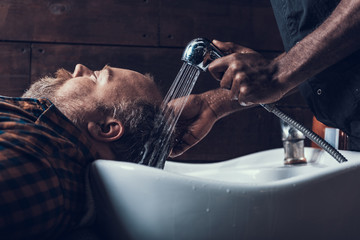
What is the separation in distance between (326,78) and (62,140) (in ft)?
1.93

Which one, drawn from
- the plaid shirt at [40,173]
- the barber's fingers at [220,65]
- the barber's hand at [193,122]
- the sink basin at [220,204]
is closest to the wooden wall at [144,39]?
the barber's hand at [193,122]

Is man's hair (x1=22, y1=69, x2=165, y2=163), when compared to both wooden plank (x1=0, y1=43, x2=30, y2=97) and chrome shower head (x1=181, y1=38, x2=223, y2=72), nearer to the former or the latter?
chrome shower head (x1=181, y1=38, x2=223, y2=72)

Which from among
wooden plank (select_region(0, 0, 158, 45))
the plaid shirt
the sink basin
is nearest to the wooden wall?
wooden plank (select_region(0, 0, 158, 45))

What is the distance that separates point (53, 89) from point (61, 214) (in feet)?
1.27

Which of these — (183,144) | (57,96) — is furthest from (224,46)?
(57,96)

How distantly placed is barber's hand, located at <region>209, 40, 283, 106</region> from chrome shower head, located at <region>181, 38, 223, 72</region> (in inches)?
2.1

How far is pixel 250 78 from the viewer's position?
2.59 ft

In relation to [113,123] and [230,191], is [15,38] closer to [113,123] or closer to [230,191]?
[113,123]

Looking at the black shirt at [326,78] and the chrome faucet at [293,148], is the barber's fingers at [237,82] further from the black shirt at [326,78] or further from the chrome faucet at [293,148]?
the chrome faucet at [293,148]

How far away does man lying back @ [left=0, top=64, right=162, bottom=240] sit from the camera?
0.51m

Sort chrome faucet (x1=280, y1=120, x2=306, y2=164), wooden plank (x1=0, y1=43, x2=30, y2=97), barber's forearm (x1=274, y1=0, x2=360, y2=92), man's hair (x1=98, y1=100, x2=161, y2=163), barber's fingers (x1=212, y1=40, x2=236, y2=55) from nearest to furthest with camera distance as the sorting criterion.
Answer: barber's forearm (x1=274, y1=0, x2=360, y2=92) < man's hair (x1=98, y1=100, x2=161, y2=163) < barber's fingers (x1=212, y1=40, x2=236, y2=55) < chrome faucet (x1=280, y1=120, x2=306, y2=164) < wooden plank (x1=0, y1=43, x2=30, y2=97)

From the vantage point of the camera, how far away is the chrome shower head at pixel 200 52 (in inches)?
33.8

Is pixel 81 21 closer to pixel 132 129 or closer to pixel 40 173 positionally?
pixel 132 129

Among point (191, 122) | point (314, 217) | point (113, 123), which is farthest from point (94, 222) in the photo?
point (191, 122)
